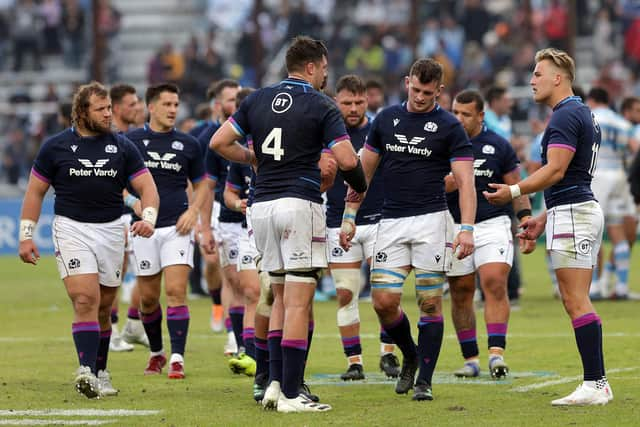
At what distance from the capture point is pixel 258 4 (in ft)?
105

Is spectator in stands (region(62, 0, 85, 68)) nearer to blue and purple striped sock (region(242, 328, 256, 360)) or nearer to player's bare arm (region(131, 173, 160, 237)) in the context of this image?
blue and purple striped sock (region(242, 328, 256, 360))

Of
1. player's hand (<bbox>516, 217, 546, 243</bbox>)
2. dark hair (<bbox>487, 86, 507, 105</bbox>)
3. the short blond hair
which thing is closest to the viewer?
the short blond hair

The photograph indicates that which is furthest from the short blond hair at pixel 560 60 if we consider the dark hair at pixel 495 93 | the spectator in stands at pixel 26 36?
the spectator in stands at pixel 26 36

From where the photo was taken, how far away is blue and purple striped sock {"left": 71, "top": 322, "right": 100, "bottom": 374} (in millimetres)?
10000

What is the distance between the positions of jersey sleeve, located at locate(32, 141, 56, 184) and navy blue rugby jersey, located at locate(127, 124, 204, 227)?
1.80 metres

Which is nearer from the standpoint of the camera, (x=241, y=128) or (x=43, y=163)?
(x=241, y=128)

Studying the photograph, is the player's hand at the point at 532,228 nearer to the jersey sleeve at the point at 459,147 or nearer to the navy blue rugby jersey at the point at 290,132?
the jersey sleeve at the point at 459,147

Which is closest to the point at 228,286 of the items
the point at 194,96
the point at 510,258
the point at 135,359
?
the point at 135,359

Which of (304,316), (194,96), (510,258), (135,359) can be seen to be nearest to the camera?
(304,316)

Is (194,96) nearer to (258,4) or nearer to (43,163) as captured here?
(258,4)

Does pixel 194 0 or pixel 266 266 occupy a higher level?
pixel 194 0

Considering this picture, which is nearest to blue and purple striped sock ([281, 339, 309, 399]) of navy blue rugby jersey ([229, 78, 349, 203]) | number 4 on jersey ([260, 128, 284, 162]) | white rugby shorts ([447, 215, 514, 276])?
navy blue rugby jersey ([229, 78, 349, 203])

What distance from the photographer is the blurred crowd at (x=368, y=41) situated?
31.3 meters

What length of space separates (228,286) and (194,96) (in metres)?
18.2
